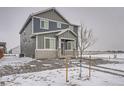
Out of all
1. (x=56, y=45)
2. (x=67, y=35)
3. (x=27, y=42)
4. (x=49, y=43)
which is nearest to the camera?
(x=49, y=43)

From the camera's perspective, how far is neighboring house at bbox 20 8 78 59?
852 centimetres

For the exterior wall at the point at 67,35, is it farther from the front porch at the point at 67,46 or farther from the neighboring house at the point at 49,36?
the front porch at the point at 67,46

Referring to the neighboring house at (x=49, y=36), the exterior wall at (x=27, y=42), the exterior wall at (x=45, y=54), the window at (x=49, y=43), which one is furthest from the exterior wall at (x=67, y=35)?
the exterior wall at (x=27, y=42)

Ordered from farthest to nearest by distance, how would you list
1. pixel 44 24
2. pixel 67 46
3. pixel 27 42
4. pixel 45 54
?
pixel 27 42
pixel 67 46
pixel 44 24
pixel 45 54

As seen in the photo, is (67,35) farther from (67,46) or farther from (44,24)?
(44,24)

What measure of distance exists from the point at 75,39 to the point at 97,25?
14.7ft

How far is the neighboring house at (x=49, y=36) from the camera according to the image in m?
8.52

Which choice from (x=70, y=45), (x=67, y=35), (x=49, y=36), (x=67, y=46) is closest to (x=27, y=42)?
(x=49, y=36)

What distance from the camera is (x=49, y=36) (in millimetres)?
8961

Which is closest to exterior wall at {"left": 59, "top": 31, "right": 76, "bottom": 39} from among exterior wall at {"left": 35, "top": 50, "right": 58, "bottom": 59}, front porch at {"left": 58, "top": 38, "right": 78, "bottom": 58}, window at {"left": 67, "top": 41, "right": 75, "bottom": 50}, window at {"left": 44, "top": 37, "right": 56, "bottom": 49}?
front porch at {"left": 58, "top": 38, "right": 78, "bottom": 58}

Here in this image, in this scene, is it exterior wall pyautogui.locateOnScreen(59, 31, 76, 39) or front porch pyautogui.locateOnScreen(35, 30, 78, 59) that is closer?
front porch pyautogui.locateOnScreen(35, 30, 78, 59)

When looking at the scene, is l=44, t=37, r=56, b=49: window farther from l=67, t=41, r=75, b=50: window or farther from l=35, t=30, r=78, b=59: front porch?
l=67, t=41, r=75, b=50: window
